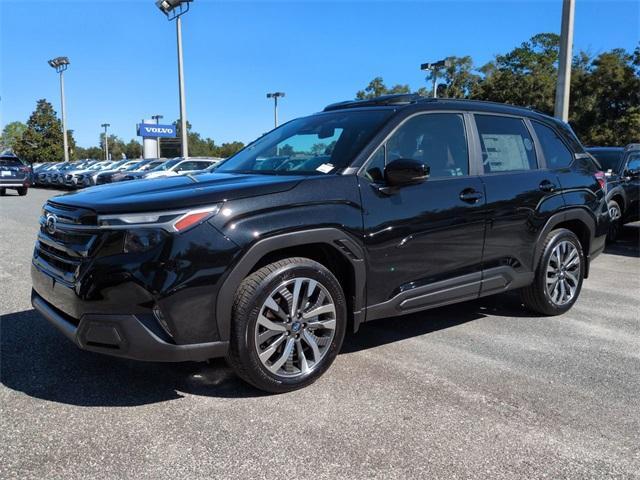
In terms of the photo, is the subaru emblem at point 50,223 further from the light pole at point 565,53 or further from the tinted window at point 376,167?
the light pole at point 565,53

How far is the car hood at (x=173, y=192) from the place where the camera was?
298 cm

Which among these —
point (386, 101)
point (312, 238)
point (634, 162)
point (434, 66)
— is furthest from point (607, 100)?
point (312, 238)

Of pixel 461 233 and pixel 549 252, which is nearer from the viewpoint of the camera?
pixel 461 233

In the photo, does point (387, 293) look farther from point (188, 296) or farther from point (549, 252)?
point (549, 252)

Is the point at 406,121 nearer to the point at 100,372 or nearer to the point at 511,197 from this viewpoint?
the point at 511,197

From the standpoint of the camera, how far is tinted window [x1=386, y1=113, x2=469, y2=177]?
393 centimetres

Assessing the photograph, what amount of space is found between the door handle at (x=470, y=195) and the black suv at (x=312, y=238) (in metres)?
0.01

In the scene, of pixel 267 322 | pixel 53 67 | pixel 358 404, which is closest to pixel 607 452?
pixel 358 404

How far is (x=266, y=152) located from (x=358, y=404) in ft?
7.15

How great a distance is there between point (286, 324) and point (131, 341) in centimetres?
89

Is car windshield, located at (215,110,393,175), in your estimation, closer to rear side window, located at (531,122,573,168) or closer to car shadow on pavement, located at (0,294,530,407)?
car shadow on pavement, located at (0,294,530,407)

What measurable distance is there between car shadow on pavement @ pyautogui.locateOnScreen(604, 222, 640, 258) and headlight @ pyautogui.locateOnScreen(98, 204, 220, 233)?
8.07 m

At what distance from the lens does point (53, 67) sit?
4656 centimetres

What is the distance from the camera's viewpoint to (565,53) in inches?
484
